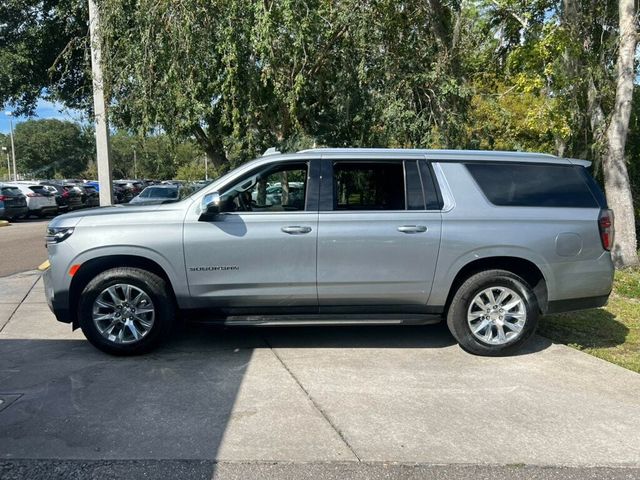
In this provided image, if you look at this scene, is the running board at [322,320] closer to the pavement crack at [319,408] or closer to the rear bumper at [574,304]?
the pavement crack at [319,408]

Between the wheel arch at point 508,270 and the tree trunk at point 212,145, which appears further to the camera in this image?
the tree trunk at point 212,145

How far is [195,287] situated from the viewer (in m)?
5.07

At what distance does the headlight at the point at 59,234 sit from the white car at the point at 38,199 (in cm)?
1951

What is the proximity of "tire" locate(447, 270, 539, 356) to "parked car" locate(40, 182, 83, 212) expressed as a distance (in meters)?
23.5

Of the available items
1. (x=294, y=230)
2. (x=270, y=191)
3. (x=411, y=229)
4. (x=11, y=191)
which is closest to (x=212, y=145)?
(x=270, y=191)

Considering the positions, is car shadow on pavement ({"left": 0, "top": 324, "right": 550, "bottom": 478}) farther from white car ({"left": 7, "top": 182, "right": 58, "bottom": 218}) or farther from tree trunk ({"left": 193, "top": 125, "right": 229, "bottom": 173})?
white car ({"left": 7, "top": 182, "right": 58, "bottom": 218})

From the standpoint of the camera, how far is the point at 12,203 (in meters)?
21.0

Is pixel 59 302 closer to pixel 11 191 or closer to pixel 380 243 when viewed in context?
pixel 380 243

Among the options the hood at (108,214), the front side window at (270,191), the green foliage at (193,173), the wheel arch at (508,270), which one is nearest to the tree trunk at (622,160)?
the wheel arch at (508,270)

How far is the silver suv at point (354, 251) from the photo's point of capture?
16.5 ft

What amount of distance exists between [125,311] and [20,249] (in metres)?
9.63

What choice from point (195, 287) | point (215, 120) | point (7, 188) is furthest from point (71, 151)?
point (195, 287)

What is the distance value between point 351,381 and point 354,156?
2.14 metres

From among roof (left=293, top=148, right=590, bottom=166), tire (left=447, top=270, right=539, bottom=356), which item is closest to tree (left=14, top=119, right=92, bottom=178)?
roof (left=293, top=148, right=590, bottom=166)
